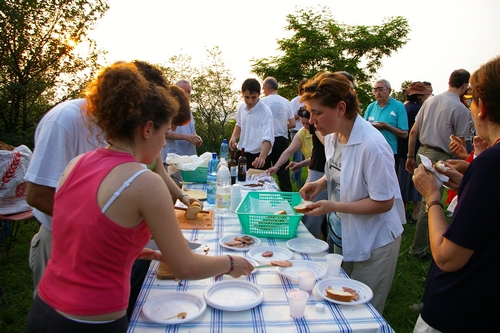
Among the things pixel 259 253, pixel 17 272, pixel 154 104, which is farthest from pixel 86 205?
pixel 17 272

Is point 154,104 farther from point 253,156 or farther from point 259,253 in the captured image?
point 253,156

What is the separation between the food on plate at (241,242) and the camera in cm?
222

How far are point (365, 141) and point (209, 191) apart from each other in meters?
1.65

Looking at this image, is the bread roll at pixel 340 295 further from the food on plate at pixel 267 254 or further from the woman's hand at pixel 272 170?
the woman's hand at pixel 272 170

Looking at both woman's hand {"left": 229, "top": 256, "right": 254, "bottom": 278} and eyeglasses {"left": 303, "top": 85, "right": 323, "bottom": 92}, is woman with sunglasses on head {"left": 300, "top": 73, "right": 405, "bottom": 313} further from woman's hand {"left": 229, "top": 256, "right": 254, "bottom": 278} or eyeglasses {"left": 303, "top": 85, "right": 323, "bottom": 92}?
woman's hand {"left": 229, "top": 256, "right": 254, "bottom": 278}

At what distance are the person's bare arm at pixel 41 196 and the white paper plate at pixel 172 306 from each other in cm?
71

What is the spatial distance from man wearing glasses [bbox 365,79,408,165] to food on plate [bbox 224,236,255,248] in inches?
Answer: 161

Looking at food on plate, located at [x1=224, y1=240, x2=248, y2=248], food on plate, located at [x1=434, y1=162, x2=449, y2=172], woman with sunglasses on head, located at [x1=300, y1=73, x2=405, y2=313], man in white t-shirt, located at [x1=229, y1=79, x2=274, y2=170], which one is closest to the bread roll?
woman with sunglasses on head, located at [x1=300, y1=73, x2=405, y2=313]

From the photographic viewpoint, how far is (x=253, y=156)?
18.9 feet

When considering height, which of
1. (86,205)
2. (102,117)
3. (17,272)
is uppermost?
(102,117)

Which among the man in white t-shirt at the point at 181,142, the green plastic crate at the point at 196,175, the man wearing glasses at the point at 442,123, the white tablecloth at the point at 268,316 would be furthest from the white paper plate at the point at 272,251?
the man wearing glasses at the point at 442,123

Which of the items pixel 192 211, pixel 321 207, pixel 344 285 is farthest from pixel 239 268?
pixel 192 211

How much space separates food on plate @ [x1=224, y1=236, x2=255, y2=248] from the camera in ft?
7.28

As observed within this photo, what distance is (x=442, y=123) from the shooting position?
181 inches
